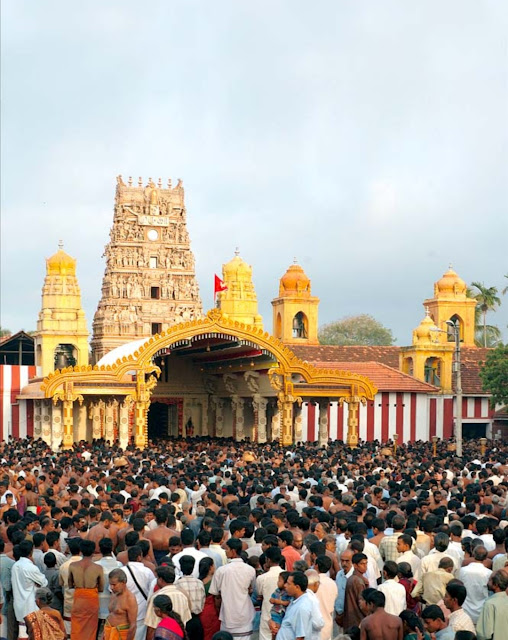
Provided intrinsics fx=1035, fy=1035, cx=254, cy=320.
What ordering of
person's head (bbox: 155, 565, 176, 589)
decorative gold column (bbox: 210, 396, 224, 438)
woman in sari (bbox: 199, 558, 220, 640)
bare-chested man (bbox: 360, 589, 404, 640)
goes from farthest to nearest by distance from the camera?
decorative gold column (bbox: 210, 396, 224, 438)
woman in sari (bbox: 199, 558, 220, 640)
person's head (bbox: 155, 565, 176, 589)
bare-chested man (bbox: 360, 589, 404, 640)

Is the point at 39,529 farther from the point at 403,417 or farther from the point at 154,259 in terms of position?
the point at 154,259

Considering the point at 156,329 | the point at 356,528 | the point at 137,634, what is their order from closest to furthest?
the point at 137,634, the point at 356,528, the point at 156,329

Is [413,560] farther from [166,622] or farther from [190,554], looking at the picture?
[166,622]

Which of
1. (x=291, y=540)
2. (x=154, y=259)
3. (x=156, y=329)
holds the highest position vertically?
(x=154, y=259)

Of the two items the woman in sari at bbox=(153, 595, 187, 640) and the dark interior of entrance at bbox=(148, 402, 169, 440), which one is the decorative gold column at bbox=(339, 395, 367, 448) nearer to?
the dark interior of entrance at bbox=(148, 402, 169, 440)

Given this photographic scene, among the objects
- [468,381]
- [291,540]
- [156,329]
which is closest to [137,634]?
[291,540]

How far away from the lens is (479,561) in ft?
32.1

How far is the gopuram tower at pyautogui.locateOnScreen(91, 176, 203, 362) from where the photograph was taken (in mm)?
56812

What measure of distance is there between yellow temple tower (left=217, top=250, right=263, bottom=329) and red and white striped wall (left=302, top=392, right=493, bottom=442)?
1486cm

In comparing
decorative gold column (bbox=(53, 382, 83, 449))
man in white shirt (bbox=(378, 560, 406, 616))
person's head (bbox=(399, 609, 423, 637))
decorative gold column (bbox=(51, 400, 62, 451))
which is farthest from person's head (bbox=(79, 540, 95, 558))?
decorative gold column (bbox=(51, 400, 62, 451))

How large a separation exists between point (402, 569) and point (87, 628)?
9.38ft

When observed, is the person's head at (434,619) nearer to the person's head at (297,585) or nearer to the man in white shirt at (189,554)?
the person's head at (297,585)

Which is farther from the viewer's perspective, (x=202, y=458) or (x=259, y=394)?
(x=259, y=394)

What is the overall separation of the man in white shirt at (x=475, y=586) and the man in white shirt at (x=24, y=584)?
3882 millimetres
